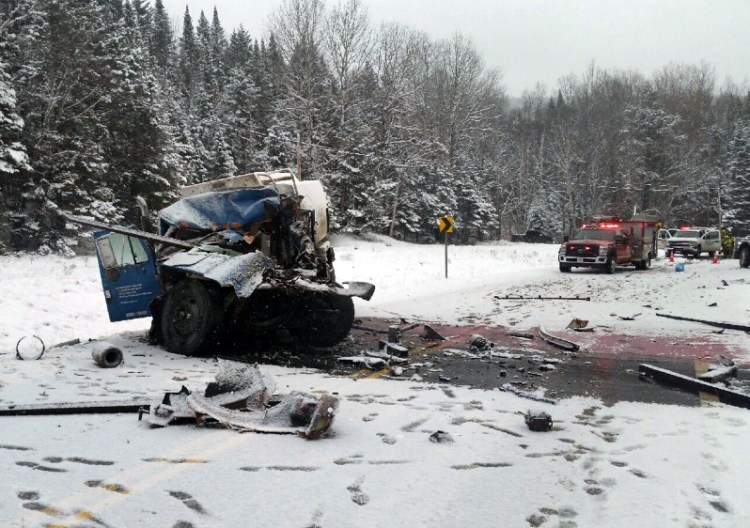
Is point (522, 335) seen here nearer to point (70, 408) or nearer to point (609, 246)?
point (70, 408)

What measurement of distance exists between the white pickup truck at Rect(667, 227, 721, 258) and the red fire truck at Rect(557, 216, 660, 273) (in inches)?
373

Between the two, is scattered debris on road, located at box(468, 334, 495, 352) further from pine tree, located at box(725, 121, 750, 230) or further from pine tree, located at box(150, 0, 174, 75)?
pine tree, located at box(150, 0, 174, 75)

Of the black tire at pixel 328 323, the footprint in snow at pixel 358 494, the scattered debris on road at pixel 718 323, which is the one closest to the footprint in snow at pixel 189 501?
the footprint in snow at pixel 358 494

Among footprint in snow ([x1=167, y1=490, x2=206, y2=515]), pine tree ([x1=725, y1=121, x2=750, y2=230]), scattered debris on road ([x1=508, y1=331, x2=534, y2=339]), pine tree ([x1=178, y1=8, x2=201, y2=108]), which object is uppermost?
pine tree ([x1=178, y1=8, x2=201, y2=108])

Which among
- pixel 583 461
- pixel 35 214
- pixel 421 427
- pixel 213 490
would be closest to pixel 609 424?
pixel 583 461

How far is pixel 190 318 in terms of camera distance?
786 centimetres

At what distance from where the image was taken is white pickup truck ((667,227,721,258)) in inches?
1437

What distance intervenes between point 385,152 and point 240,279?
133 ft

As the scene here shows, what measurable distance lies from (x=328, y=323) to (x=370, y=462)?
5493 mm

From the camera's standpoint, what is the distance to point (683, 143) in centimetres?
6506

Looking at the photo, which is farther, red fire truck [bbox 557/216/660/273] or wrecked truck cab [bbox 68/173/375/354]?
red fire truck [bbox 557/216/660/273]

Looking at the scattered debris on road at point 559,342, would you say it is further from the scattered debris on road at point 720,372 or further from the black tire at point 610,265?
the black tire at point 610,265

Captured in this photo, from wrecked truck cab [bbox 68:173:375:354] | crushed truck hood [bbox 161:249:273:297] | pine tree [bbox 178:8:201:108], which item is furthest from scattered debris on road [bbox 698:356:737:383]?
pine tree [bbox 178:8:201:108]

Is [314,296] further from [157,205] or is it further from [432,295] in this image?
[157,205]
